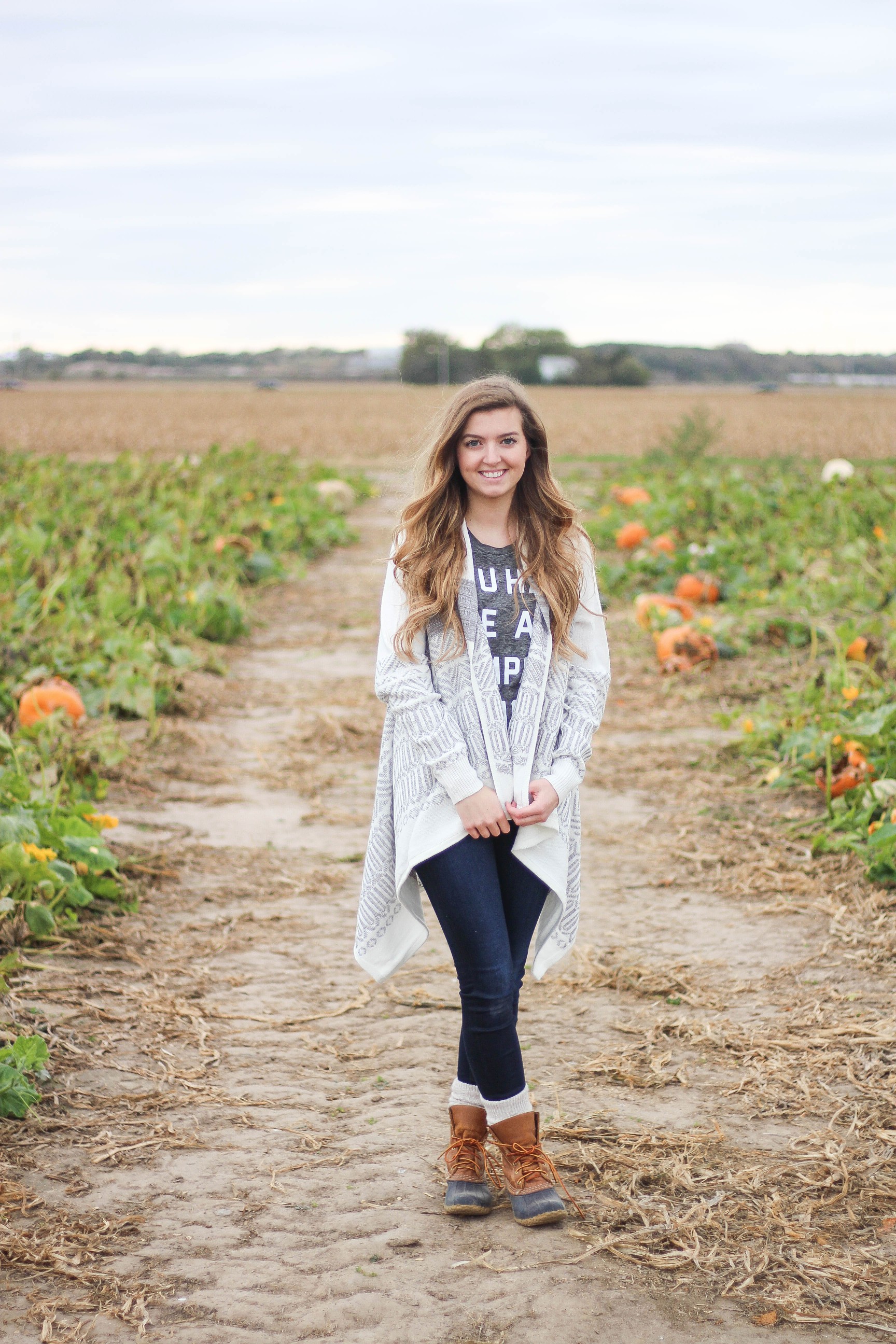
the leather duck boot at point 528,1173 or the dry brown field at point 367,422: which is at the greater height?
the dry brown field at point 367,422

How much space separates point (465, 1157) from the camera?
8.14ft

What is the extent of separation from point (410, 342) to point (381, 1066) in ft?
207

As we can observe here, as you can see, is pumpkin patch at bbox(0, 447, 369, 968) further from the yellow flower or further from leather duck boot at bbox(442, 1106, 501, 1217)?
leather duck boot at bbox(442, 1106, 501, 1217)

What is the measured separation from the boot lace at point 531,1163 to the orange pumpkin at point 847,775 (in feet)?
7.91

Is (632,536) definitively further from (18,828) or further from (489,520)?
(489,520)

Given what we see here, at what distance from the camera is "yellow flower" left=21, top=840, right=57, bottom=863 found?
3.64 m

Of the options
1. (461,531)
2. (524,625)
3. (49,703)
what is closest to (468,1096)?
(524,625)

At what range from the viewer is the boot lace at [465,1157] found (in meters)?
2.47

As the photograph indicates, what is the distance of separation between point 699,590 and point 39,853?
→ 19.1 ft

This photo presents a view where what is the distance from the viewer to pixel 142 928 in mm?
3881

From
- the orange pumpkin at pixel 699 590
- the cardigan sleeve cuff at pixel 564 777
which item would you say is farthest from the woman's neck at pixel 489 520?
the orange pumpkin at pixel 699 590

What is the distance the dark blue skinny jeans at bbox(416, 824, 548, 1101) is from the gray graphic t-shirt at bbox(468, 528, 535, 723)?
0.30 m

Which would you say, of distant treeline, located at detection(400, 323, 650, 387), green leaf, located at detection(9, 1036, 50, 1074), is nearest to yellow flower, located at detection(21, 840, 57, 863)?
green leaf, located at detection(9, 1036, 50, 1074)

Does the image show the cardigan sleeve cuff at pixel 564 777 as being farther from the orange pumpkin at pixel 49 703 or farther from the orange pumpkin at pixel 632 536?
the orange pumpkin at pixel 632 536
